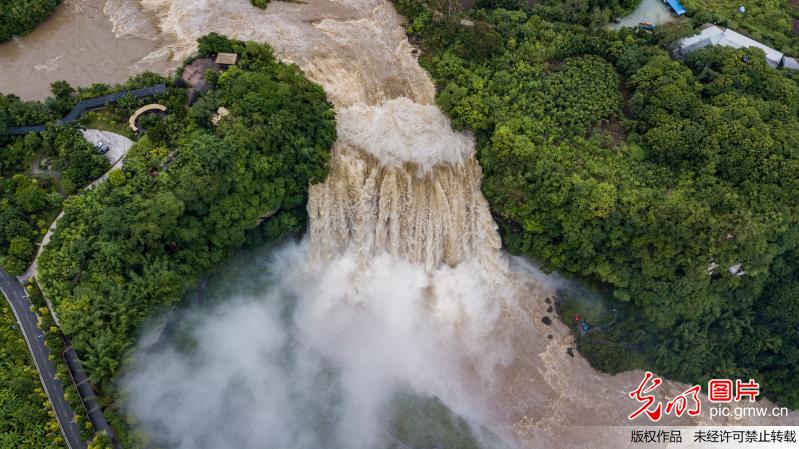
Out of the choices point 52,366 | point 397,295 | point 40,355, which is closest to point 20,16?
point 40,355

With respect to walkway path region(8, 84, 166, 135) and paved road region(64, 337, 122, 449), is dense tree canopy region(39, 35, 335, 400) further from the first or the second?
walkway path region(8, 84, 166, 135)

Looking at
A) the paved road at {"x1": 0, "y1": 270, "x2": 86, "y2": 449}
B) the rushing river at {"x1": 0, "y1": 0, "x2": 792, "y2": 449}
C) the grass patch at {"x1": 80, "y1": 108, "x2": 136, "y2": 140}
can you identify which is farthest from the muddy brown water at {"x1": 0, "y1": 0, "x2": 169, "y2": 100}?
the paved road at {"x1": 0, "y1": 270, "x2": 86, "y2": 449}

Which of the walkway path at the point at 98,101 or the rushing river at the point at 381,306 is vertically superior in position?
the walkway path at the point at 98,101

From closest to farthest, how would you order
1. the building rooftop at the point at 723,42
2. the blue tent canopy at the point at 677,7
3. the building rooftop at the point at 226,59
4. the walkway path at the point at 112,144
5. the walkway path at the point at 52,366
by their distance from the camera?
the walkway path at the point at 52,366, the walkway path at the point at 112,144, the building rooftop at the point at 226,59, the building rooftop at the point at 723,42, the blue tent canopy at the point at 677,7

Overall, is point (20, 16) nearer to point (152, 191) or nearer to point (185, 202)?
point (152, 191)

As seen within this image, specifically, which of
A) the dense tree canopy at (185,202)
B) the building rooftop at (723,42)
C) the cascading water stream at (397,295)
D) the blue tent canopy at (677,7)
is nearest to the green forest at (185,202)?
the dense tree canopy at (185,202)

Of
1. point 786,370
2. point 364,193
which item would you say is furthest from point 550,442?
point 364,193

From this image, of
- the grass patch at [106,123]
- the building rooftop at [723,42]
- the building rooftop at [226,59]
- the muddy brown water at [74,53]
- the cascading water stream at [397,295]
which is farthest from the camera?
the building rooftop at [723,42]

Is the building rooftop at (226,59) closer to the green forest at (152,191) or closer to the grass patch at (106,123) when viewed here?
the green forest at (152,191)
